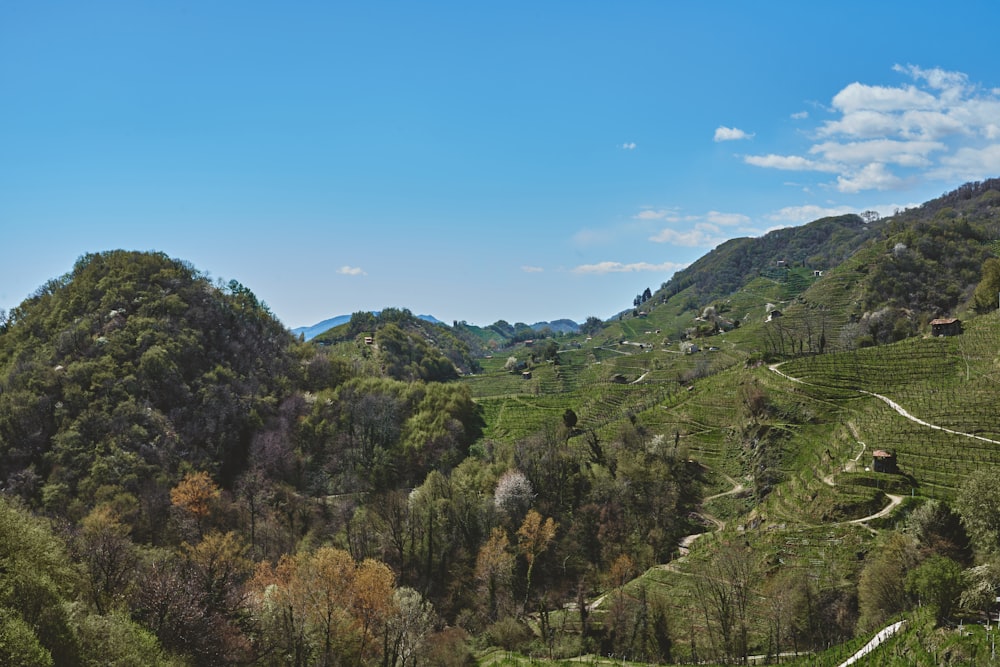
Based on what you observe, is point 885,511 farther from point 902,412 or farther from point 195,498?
point 195,498

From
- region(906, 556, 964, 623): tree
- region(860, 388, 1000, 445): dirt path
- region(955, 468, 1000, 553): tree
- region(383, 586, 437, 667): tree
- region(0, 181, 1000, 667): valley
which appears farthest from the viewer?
region(860, 388, 1000, 445): dirt path

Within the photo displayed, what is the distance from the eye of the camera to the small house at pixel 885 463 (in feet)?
174

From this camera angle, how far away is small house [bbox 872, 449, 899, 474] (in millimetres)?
53156

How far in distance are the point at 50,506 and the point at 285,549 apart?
34568mm

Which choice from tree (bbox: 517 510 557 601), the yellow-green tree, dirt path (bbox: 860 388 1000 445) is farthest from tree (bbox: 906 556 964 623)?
tree (bbox: 517 510 557 601)

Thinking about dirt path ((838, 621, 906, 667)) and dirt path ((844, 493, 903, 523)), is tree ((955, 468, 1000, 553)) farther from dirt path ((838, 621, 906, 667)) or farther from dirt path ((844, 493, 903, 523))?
dirt path ((838, 621, 906, 667))

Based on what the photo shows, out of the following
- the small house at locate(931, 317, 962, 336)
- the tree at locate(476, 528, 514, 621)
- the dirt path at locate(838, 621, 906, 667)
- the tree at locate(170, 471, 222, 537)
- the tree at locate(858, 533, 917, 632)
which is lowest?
the tree at locate(476, 528, 514, 621)

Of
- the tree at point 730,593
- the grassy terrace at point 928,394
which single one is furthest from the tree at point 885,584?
the grassy terrace at point 928,394

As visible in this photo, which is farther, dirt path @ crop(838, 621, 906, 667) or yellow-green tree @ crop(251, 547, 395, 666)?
yellow-green tree @ crop(251, 547, 395, 666)

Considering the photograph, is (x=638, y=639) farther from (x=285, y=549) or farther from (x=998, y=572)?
(x=285, y=549)

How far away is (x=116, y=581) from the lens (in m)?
46.9

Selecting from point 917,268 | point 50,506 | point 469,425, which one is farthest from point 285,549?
point 917,268

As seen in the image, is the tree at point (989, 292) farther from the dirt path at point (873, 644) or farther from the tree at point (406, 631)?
the tree at point (406, 631)

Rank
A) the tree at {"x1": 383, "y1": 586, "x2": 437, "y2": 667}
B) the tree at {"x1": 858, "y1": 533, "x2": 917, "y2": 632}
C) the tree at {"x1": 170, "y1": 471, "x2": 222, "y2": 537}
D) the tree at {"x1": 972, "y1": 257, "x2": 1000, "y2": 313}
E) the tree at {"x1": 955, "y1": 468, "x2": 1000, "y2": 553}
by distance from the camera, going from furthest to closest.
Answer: the tree at {"x1": 972, "y1": 257, "x2": 1000, "y2": 313}
the tree at {"x1": 170, "y1": 471, "x2": 222, "y2": 537}
the tree at {"x1": 383, "y1": 586, "x2": 437, "y2": 667}
the tree at {"x1": 955, "y1": 468, "x2": 1000, "y2": 553}
the tree at {"x1": 858, "y1": 533, "x2": 917, "y2": 632}
